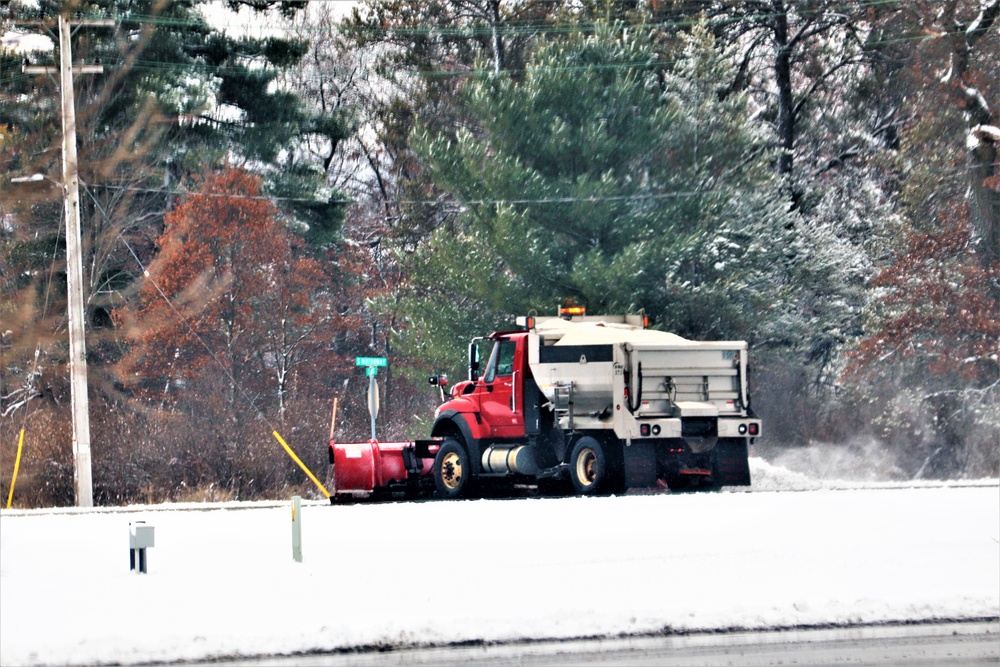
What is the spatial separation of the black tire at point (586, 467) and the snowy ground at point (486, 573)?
212 centimetres

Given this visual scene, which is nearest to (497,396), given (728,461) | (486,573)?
(728,461)

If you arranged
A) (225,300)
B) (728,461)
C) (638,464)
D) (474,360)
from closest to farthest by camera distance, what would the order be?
(638,464) < (728,461) < (474,360) < (225,300)

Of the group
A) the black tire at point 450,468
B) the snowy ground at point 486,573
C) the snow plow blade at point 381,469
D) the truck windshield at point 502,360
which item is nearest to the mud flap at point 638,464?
the snowy ground at point 486,573

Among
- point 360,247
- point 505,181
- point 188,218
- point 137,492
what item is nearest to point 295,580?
point 137,492

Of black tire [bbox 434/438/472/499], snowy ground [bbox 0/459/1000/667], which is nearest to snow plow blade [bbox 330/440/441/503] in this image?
black tire [bbox 434/438/472/499]

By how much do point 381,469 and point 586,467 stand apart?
363 centimetres

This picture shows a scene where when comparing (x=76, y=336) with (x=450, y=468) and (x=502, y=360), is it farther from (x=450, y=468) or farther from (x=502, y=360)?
(x=502, y=360)

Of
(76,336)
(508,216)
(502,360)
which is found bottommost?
(502,360)

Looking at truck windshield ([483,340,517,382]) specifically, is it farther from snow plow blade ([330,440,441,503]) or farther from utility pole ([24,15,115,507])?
utility pole ([24,15,115,507])

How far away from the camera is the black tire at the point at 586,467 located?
→ 23297 millimetres

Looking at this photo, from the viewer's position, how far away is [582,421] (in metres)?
23.4

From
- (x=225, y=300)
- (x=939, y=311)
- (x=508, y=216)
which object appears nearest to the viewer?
(x=508, y=216)

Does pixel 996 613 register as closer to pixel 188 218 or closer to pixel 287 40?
pixel 188 218

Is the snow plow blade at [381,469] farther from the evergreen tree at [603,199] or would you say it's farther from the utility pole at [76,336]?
the evergreen tree at [603,199]
